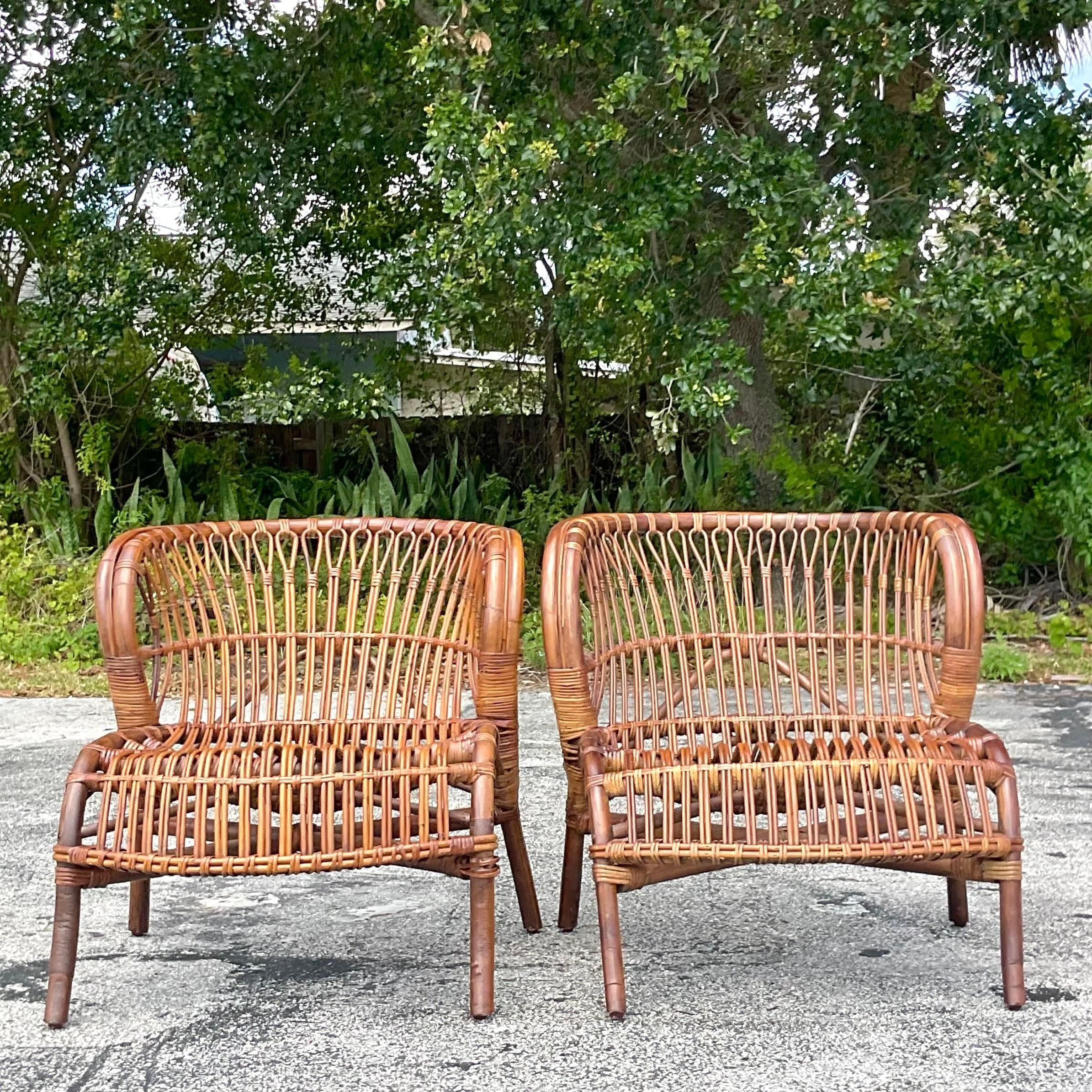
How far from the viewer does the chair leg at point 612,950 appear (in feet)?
7.05

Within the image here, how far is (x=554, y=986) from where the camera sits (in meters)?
2.35

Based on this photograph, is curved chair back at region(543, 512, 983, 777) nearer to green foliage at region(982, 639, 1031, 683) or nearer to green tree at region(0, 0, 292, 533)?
green foliage at region(982, 639, 1031, 683)

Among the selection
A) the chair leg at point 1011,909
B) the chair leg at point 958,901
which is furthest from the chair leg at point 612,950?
the chair leg at point 958,901

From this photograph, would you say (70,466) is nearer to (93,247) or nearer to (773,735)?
(93,247)

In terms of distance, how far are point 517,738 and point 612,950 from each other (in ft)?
1.44

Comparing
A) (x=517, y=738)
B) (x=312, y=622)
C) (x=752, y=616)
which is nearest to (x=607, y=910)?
(x=517, y=738)

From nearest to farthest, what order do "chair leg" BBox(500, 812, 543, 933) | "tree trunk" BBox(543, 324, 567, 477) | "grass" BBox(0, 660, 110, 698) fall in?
"chair leg" BBox(500, 812, 543, 933)
"grass" BBox(0, 660, 110, 698)
"tree trunk" BBox(543, 324, 567, 477)

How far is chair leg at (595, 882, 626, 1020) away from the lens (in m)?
2.15

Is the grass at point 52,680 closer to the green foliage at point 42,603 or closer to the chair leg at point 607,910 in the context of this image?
the green foliage at point 42,603

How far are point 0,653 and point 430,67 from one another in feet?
11.0

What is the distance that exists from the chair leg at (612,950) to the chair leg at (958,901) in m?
0.81

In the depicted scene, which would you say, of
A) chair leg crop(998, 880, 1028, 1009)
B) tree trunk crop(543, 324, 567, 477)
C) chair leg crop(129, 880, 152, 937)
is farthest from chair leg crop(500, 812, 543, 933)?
tree trunk crop(543, 324, 567, 477)

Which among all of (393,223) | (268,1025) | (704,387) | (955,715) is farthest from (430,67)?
(268,1025)

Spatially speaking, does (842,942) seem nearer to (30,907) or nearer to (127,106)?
(30,907)
